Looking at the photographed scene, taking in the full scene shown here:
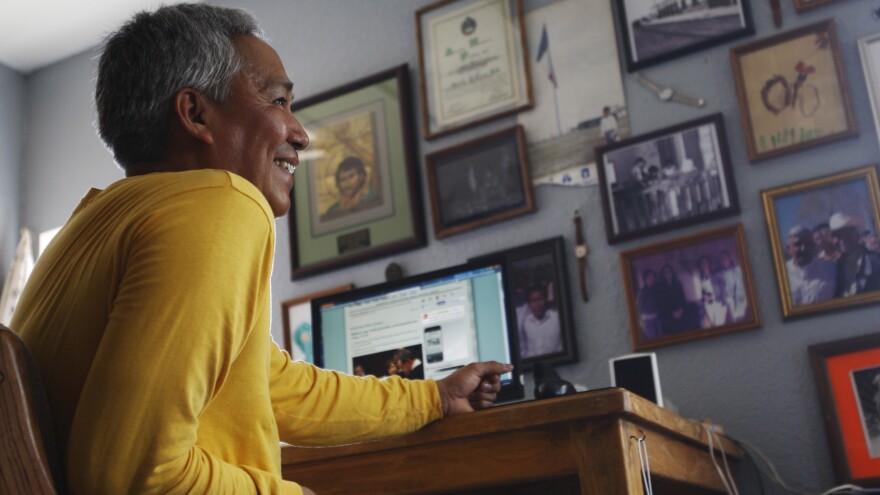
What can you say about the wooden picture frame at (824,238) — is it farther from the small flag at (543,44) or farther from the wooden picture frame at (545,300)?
the small flag at (543,44)

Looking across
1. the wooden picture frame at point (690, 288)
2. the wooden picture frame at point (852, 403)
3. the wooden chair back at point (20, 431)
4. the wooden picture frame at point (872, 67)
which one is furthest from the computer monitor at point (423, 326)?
the wooden chair back at point (20, 431)

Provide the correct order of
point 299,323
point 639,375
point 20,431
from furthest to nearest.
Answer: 1. point 299,323
2. point 639,375
3. point 20,431

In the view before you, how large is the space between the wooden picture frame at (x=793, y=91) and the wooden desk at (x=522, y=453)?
0.82 m

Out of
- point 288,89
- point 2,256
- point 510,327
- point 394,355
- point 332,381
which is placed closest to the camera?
point 288,89

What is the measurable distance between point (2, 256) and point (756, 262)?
2.66 meters

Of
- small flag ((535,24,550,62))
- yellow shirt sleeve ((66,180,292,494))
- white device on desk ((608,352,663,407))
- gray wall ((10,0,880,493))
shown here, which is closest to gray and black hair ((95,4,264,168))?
yellow shirt sleeve ((66,180,292,494))

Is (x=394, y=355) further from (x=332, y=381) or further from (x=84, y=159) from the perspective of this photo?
(x=84, y=159)

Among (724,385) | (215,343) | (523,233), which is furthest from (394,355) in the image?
(215,343)

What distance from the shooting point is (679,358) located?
7.20 feet

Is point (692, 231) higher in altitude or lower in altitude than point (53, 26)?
lower

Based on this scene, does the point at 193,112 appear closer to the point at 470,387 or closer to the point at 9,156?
the point at 470,387

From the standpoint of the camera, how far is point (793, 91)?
2189 millimetres

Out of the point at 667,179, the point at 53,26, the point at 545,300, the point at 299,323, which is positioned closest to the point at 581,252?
the point at 545,300

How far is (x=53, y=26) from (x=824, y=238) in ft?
9.17
